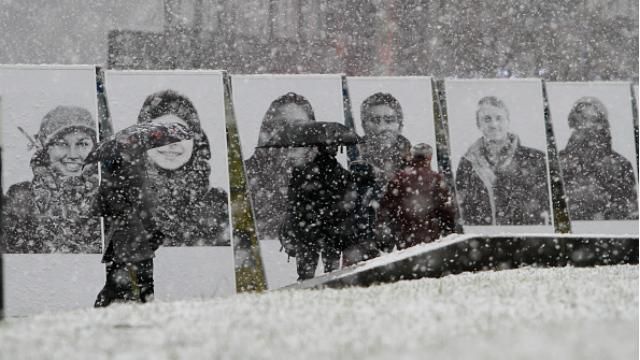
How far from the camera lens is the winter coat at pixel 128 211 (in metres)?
7.20

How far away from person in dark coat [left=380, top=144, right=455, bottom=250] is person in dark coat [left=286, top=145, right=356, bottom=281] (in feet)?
1.31

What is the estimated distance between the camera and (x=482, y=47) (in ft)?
48.7

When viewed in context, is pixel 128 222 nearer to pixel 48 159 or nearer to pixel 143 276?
pixel 143 276

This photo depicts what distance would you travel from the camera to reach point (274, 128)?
9.69m

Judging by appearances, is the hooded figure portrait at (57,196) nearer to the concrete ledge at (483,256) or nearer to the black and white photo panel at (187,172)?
the black and white photo panel at (187,172)

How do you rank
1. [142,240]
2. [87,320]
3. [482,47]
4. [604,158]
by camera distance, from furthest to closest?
[482,47] → [604,158] → [142,240] → [87,320]

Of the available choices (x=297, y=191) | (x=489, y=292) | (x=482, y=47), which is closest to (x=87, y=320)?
(x=489, y=292)

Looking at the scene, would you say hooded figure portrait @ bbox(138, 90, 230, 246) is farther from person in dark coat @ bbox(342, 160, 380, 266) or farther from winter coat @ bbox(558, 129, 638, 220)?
winter coat @ bbox(558, 129, 638, 220)

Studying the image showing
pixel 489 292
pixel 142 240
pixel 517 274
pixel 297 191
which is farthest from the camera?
pixel 297 191

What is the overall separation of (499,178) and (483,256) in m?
4.64

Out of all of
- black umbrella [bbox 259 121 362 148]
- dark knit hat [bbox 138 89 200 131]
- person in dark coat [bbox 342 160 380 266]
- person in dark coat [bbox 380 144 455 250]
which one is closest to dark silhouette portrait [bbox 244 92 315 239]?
black umbrella [bbox 259 121 362 148]

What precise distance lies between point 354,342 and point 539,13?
1275 centimetres

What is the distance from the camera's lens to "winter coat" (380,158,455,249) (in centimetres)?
841

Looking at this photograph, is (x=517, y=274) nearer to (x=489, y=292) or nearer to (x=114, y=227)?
(x=489, y=292)
